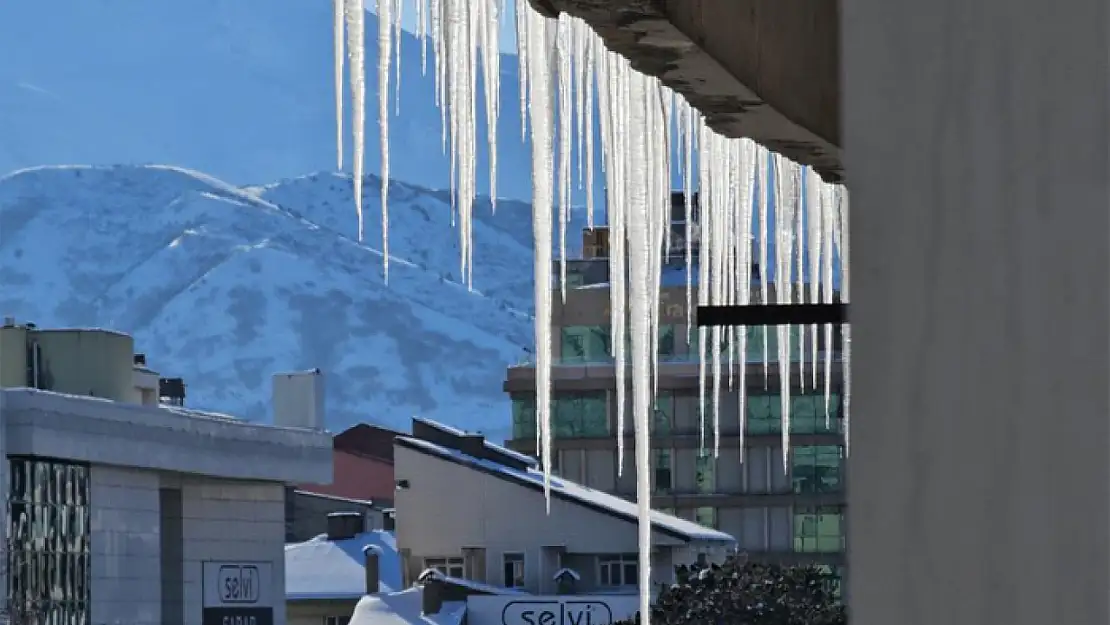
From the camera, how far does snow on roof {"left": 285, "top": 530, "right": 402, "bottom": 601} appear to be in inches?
2388

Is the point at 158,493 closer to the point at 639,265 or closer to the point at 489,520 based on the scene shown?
the point at 489,520

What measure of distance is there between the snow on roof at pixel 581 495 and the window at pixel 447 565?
2.98 metres

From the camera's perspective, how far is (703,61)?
2389 millimetres

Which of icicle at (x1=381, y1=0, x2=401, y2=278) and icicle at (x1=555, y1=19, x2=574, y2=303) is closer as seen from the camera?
icicle at (x1=381, y1=0, x2=401, y2=278)

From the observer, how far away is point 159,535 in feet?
135

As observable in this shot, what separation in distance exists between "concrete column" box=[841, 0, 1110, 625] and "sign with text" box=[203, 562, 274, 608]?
4162 cm

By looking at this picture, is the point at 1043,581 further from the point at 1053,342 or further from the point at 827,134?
the point at 827,134

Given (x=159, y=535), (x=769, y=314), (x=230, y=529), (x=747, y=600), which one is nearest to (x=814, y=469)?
(x=230, y=529)

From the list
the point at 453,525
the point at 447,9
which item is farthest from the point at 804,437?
the point at 447,9

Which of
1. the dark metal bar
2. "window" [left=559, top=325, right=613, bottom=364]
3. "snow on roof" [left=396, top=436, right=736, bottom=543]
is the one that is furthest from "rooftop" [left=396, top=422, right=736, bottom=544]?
the dark metal bar

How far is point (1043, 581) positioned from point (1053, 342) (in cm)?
14

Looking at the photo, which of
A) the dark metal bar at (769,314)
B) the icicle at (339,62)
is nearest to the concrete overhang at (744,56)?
the dark metal bar at (769,314)

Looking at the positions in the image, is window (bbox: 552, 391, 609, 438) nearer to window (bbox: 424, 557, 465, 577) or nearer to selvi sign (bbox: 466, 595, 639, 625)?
window (bbox: 424, 557, 465, 577)

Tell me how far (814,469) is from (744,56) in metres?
64.6
